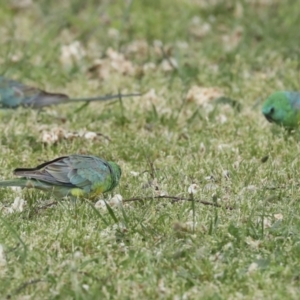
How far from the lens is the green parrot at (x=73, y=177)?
450 cm

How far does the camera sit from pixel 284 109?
5906 millimetres

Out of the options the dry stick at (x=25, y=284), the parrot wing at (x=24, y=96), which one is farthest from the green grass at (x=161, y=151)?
the parrot wing at (x=24, y=96)

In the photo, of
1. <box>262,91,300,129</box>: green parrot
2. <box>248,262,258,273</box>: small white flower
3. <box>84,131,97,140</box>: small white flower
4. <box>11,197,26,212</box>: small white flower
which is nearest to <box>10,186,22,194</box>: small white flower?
<box>11,197,26,212</box>: small white flower

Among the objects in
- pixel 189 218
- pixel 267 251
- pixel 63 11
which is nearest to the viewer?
pixel 267 251

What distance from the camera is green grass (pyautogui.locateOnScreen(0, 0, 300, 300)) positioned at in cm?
368

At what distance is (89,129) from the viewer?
6141mm

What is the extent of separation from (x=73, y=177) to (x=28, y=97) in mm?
2007

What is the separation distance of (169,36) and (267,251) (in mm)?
4730

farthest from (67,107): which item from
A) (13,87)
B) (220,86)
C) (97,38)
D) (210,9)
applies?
(210,9)

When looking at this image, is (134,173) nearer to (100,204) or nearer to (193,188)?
(193,188)

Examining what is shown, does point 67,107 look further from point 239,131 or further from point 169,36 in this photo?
point 169,36

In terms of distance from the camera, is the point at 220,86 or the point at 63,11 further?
the point at 63,11

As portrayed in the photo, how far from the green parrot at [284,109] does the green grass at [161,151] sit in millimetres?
99

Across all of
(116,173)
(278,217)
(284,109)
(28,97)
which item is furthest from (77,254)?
(28,97)
